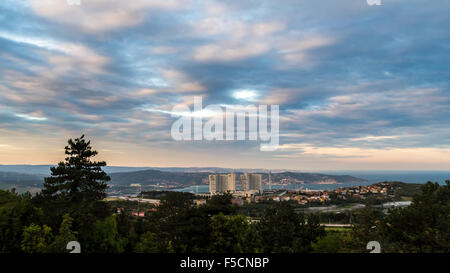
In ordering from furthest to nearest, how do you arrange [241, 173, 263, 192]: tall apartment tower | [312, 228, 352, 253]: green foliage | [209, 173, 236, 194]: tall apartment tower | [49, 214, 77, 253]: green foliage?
1. [241, 173, 263, 192]: tall apartment tower
2. [209, 173, 236, 194]: tall apartment tower
3. [312, 228, 352, 253]: green foliage
4. [49, 214, 77, 253]: green foliage

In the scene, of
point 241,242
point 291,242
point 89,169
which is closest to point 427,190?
point 291,242

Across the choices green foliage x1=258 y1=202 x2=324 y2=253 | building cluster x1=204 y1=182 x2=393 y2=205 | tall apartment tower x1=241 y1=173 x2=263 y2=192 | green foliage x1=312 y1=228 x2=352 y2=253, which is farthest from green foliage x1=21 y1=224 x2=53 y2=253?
tall apartment tower x1=241 y1=173 x2=263 y2=192

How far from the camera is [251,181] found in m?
136

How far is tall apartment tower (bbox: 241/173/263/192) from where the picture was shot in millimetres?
135375

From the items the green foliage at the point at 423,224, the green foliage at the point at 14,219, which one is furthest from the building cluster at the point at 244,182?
the green foliage at the point at 14,219

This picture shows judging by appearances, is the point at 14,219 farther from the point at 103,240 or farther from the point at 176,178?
the point at 176,178

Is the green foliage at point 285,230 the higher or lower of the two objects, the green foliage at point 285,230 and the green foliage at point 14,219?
the lower

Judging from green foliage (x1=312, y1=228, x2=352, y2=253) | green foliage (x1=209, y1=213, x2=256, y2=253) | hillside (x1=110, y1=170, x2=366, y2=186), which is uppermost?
green foliage (x1=209, y1=213, x2=256, y2=253)

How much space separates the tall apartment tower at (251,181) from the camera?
444 ft

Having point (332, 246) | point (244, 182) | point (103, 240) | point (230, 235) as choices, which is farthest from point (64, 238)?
point (244, 182)

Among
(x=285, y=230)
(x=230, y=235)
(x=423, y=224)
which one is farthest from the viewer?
(x=285, y=230)

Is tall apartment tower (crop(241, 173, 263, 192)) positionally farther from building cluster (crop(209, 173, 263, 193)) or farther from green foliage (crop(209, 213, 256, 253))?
green foliage (crop(209, 213, 256, 253))

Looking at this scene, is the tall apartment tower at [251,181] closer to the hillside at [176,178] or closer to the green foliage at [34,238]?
the hillside at [176,178]
